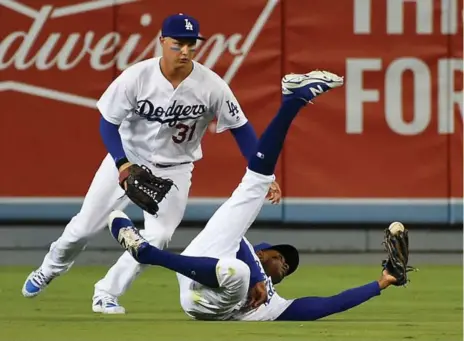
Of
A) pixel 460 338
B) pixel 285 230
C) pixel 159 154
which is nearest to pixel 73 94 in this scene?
pixel 285 230

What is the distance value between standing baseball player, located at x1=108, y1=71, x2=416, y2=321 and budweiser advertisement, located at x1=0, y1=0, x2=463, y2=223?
14.5 feet

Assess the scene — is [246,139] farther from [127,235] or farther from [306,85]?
[127,235]

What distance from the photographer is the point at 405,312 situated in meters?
7.89

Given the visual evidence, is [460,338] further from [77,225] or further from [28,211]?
[28,211]

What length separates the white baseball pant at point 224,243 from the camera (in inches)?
266

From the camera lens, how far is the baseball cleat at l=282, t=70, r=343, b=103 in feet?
22.2

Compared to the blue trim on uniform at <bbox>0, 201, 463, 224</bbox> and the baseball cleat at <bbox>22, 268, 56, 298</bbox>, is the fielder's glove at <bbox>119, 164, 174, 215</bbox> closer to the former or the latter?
Result: the baseball cleat at <bbox>22, 268, 56, 298</bbox>

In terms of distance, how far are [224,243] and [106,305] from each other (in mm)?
1076

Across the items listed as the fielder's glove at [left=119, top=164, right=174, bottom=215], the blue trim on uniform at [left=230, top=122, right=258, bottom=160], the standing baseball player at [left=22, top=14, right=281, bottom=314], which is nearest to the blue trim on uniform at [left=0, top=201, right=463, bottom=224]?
the standing baseball player at [left=22, top=14, right=281, bottom=314]

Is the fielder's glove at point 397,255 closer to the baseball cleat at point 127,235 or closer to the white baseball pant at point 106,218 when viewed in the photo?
the baseball cleat at point 127,235

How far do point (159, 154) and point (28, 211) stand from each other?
382 cm

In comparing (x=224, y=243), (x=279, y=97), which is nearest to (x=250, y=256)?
(x=224, y=243)

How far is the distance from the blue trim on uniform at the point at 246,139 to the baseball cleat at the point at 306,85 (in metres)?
0.85

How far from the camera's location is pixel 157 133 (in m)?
7.75
